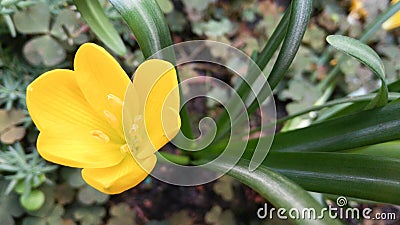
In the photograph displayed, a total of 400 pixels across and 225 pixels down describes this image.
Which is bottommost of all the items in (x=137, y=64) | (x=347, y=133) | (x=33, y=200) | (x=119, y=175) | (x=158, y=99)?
(x=33, y=200)

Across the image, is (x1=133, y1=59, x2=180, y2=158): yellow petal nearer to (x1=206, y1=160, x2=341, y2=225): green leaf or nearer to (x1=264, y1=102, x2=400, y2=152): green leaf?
(x1=206, y1=160, x2=341, y2=225): green leaf

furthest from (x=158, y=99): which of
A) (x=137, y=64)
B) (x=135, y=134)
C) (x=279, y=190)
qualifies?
(x=137, y=64)

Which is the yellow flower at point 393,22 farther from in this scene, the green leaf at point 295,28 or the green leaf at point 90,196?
the green leaf at point 90,196

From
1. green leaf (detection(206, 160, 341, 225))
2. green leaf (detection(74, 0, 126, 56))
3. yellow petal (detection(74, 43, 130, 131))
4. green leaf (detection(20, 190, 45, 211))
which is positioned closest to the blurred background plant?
green leaf (detection(20, 190, 45, 211))

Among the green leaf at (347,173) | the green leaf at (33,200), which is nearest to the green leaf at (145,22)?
the green leaf at (347,173)

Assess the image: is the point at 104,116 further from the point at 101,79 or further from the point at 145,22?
the point at 145,22

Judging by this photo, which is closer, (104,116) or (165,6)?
(104,116)
